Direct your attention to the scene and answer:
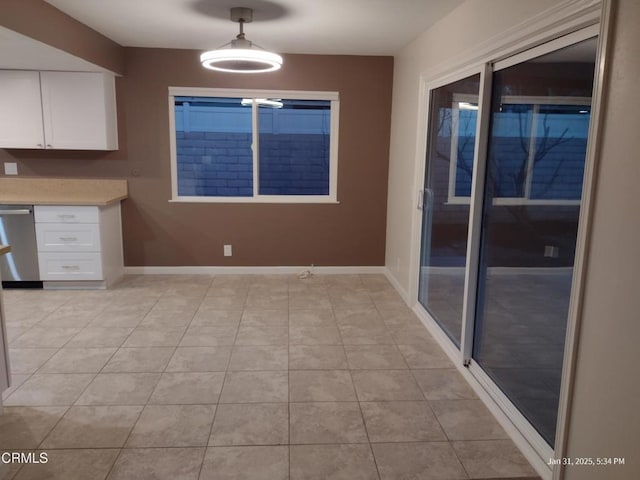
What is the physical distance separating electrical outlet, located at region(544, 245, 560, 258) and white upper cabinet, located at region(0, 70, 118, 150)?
4.18m

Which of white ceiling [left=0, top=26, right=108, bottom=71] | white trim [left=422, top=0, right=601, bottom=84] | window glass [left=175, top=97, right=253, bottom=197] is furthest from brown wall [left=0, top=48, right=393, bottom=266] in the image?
white trim [left=422, top=0, right=601, bottom=84]

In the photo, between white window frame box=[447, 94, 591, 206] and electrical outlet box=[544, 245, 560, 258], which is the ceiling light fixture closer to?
white window frame box=[447, 94, 591, 206]

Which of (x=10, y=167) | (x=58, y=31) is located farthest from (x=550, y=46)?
(x=10, y=167)

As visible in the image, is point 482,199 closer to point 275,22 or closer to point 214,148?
point 275,22

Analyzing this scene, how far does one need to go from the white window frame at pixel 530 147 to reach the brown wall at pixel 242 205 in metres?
1.78

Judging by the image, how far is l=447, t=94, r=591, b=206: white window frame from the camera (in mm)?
2115

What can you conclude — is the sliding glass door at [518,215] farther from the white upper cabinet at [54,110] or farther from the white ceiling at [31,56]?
the white upper cabinet at [54,110]

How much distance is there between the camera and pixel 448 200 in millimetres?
3535

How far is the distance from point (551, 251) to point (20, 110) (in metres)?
4.84

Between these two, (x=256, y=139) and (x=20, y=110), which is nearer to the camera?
(x=20, y=110)

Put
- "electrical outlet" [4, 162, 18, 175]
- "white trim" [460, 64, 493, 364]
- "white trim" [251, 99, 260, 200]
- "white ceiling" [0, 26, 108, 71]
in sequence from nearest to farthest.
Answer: "white trim" [460, 64, 493, 364] < "white ceiling" [0, 26, 108, 71] < "electrical outlet" [4, 162, 18, 175] < "white trim" [251, 99, 260, 200]

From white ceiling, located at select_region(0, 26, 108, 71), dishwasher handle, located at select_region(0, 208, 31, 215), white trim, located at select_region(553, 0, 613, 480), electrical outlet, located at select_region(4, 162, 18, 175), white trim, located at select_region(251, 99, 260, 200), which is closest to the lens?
white trim, located at select_region(553, 0, 613, 480)

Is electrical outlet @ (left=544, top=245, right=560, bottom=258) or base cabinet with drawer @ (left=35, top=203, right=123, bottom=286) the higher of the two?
electrical outlet @ (left=544, top=245, right=560, bottom=258)

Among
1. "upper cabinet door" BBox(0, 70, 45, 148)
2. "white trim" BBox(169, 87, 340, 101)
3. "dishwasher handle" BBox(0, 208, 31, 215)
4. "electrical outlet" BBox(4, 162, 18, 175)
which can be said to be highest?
"white trim" BBox(169, 87, 340, 101)
